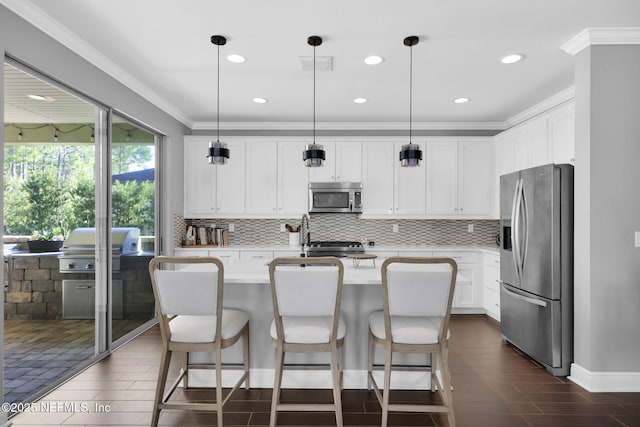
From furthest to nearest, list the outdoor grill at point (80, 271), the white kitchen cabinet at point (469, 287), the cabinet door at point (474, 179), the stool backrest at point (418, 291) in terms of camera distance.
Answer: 1. the cabinet door at point (474, 179)
2. the white kitchen cabinet at point (469, 287)
3. the outdoor grill at point (80, 271)
4. the stool backrest at point (418, 291)

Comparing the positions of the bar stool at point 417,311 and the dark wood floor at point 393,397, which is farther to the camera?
the dark wood floor at point 393,397

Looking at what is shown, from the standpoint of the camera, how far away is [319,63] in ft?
10.6

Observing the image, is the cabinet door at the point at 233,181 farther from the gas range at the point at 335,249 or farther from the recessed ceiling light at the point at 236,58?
the recessed ceiling light at the point at 236,58

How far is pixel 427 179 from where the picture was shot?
5098 mm

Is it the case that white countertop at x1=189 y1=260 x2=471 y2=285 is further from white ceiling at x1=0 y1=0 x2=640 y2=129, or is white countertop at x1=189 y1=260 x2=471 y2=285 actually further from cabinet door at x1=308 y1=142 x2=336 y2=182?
cabinet door at x1=308 y1=142 x2=336 y2=182

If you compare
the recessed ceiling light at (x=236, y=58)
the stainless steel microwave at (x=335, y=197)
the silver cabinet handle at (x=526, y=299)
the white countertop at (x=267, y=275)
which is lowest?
the silver cabinet handle at (x=526, y=299)

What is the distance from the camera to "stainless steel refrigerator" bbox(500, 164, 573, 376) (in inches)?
119

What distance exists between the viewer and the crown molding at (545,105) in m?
3.88

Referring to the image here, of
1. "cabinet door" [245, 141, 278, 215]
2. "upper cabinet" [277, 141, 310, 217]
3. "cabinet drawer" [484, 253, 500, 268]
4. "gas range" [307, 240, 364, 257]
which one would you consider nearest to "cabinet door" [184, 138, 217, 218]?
"cabinet door" [245, 141, 278, 215]

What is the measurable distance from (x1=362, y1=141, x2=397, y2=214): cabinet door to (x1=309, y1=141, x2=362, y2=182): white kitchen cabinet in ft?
0.27

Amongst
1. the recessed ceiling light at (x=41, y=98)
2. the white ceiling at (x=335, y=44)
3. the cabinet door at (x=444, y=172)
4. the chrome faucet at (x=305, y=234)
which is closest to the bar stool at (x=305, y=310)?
the white ceiling at (x=335, y=44)

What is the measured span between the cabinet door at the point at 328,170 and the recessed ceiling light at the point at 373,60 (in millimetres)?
1922

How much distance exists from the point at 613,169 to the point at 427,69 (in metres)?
1.67

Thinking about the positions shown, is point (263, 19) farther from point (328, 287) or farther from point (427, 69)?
point (328, 287)
